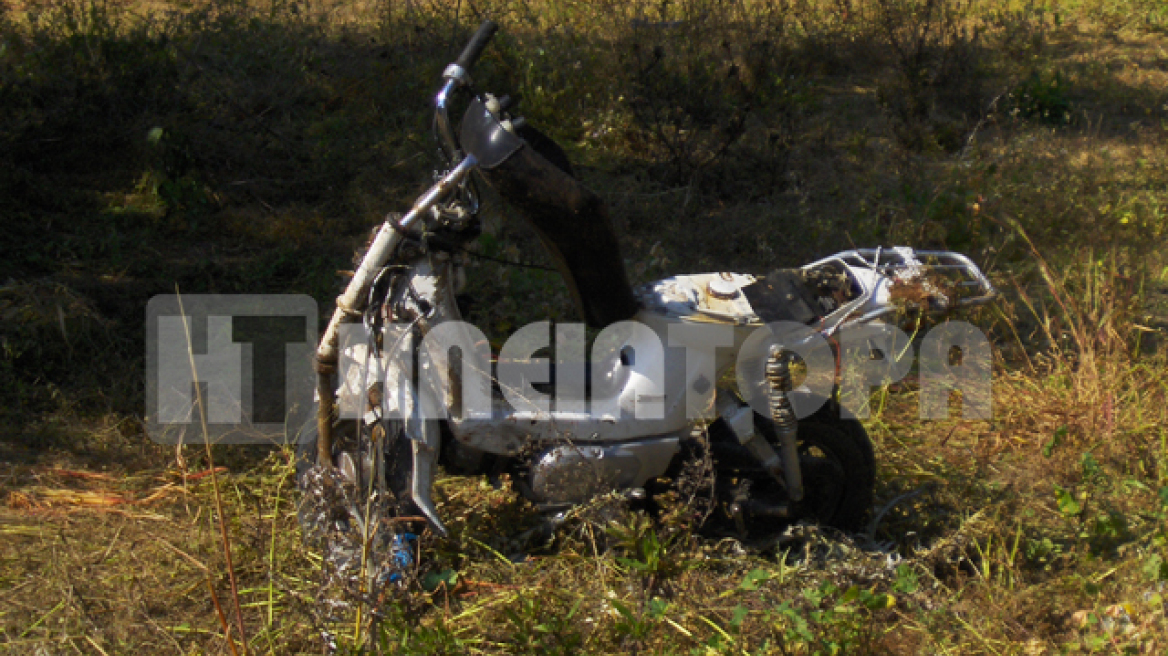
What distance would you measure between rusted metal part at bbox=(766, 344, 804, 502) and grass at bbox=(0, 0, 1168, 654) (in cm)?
21

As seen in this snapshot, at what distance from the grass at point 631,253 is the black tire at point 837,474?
10 centimetres

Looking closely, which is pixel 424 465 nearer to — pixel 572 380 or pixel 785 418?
pixel 572 380

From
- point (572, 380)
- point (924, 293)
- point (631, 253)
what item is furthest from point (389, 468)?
point (631, 253)

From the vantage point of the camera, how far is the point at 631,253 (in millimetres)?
5145

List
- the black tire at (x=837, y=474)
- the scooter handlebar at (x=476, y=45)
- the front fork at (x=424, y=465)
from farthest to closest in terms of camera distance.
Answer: the black tire at (x=837, y=474) < the front fork at (x=424, y=465) < the scooter handlebar at (x=476, y=45)

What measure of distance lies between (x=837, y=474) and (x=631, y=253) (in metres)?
2.29

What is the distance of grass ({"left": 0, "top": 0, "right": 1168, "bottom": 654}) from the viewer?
9.12 feet

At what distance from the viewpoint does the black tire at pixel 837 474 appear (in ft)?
10.0

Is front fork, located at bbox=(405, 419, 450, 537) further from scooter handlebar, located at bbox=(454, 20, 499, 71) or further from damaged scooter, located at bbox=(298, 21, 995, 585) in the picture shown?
scooter handlebar, located at bbox=(454, 20, 499, 71)

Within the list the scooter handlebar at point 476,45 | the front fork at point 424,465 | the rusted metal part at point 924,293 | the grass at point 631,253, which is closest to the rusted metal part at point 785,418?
the grass at point 631,253

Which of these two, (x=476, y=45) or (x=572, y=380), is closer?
(x=476, y=45)

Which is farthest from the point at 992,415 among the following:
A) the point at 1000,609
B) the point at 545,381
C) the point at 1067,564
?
the point at 545,381

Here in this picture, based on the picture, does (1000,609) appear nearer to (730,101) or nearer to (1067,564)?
(1067,564)

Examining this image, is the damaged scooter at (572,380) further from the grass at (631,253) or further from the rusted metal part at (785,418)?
the grass at (631,253)
